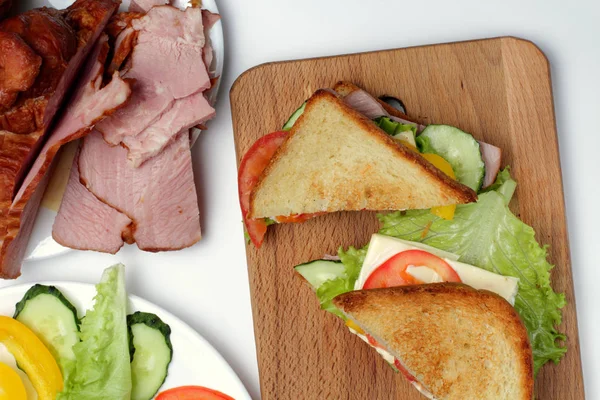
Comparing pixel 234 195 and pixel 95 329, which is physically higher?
pixel 234 195

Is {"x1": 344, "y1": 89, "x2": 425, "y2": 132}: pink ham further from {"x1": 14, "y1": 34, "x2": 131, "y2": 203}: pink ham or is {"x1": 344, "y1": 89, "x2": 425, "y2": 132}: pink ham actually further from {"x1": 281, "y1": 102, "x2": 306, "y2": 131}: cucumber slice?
{"x1": 14, "y1": 34, "x2": 131, "y2": 203}: pink ham

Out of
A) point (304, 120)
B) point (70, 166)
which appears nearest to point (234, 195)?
point (304, 120)

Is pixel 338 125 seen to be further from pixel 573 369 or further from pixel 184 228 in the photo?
pixel 573 369

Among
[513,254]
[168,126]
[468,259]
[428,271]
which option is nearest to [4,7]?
[168,126]

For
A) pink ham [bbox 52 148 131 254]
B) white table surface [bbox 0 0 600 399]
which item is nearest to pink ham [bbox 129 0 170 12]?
white table surface [bbox 0 0 600 399]

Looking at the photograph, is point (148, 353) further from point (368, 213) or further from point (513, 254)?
point (513, 254)
